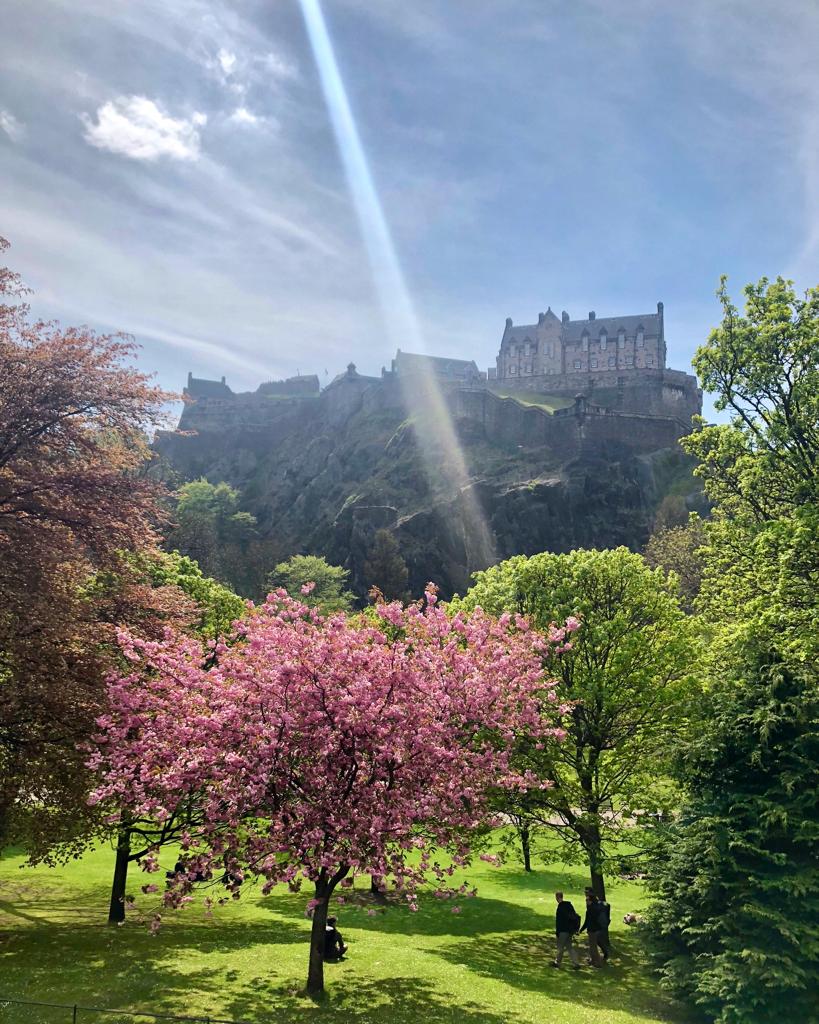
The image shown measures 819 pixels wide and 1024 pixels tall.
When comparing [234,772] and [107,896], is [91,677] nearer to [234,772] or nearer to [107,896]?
[234,772]

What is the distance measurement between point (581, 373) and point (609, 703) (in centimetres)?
12238

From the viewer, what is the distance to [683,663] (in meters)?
22.1

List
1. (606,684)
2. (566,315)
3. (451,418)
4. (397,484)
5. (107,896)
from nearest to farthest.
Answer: (606,684) < (107,896) < (397,484) < (451,418) < (566,315)

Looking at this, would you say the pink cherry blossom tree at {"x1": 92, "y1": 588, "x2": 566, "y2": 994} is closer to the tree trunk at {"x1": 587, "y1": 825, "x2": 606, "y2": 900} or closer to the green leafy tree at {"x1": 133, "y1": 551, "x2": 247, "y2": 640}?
the tree trunk at {"x1": 587, "y1": 825, "x2": 606, "y2": 900}

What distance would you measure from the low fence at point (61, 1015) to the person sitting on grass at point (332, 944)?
4929 millimetres

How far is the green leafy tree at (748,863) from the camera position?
46.2 ft

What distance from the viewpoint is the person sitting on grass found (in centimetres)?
1728

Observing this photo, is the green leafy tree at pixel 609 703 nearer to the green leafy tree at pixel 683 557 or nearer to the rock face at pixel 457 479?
the green leafy tree at pixel 683 557

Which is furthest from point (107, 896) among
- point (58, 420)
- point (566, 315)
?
point (566, 315)

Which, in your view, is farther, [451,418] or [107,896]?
[451,418]

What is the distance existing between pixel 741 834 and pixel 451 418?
109354 millimetres

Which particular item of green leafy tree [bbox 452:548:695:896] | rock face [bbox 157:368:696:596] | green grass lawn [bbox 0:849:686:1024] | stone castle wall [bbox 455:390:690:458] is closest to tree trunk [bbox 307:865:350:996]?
green grass lawn [bbox 0:849:686:1024]

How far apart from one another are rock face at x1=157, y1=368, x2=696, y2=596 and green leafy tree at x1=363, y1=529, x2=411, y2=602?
10.5 ft

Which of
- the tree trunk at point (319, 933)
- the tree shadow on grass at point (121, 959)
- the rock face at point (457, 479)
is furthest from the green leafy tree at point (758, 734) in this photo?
the rock face at point (457, 479)
